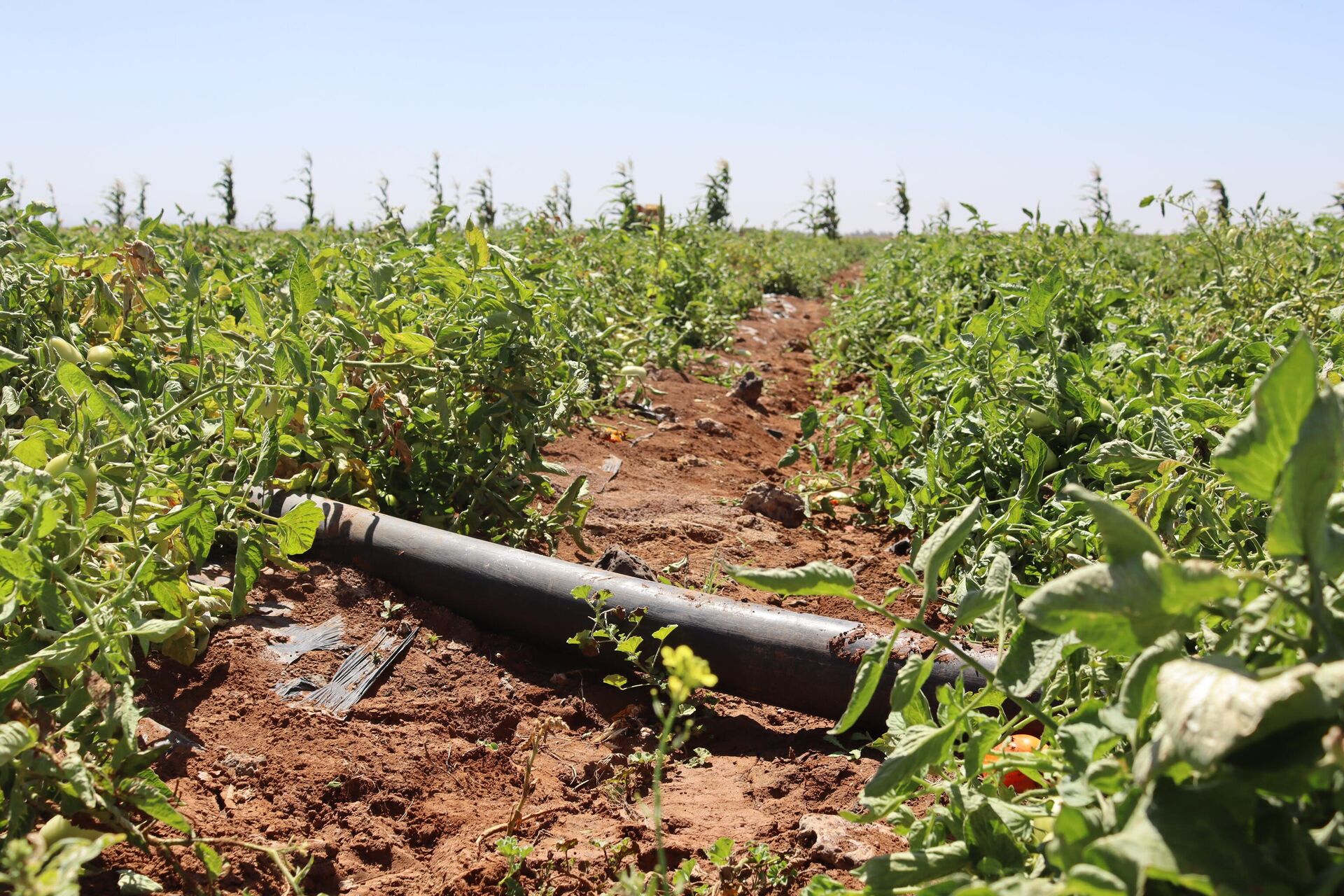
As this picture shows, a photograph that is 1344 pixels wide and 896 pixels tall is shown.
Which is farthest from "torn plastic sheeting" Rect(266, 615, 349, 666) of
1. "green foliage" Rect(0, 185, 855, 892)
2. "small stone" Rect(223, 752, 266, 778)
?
"small stone" Rect(223, 752, 266, 778)

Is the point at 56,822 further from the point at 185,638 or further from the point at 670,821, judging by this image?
the point at 670,821

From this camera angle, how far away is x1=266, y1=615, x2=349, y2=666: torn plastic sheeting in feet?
8.14

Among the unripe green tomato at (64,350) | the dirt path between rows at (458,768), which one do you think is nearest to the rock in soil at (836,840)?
the dirt path between rows at (458,768)

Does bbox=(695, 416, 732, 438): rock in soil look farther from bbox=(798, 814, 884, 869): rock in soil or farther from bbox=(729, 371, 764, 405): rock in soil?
bbox=(798, 814, 884, 869): rock in soil

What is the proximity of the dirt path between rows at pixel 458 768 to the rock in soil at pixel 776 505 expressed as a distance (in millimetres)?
873

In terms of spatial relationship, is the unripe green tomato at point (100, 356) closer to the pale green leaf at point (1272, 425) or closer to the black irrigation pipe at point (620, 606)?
the black irrigation pipe at point (620, 606)

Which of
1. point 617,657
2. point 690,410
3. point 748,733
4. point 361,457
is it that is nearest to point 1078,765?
point 748,733

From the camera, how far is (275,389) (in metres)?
2.33

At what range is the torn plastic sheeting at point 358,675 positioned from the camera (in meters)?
2.36

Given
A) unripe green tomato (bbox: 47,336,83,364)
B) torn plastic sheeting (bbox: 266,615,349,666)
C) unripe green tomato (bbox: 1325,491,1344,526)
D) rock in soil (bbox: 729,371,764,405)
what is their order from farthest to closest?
rock in soil (bbox: 729,371,764,405), torn plastic sheeting (bbox: 266,615,349,666), unripe green tomato (bbox: 47,336,83,364), unripe green tomato (bbox: 1325,491,1344,526)

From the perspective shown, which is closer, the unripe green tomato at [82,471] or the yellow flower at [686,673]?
the yellow flower at [686,673]

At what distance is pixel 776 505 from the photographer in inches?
162

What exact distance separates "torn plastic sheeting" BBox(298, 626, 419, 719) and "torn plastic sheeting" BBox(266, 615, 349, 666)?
2.4 inches

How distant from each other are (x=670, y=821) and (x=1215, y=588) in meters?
1.42
